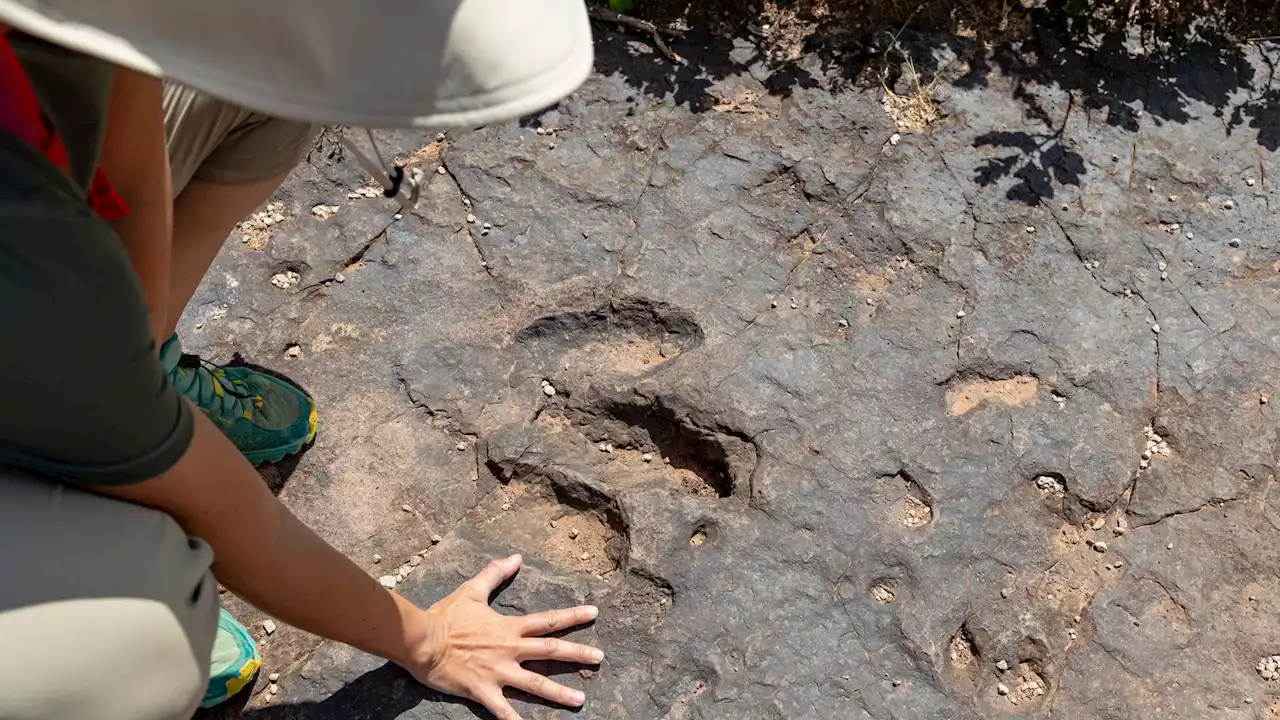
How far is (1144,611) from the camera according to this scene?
1944 mm

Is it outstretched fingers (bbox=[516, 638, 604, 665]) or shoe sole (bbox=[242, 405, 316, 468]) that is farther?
shoe sole (bbox=[242, 405, 316, 468])

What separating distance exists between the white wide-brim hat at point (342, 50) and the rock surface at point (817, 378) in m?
1.24

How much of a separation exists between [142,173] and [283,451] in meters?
0.84

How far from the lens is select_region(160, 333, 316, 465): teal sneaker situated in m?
1.97

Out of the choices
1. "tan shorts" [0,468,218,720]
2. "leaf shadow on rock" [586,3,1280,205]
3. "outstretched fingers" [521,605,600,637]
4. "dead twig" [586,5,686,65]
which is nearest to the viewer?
"tan shorts" [0,468,218,720]

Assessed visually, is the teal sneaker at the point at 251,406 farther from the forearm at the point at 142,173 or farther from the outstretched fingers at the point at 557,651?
the outstretched fingers at the point at 557,651

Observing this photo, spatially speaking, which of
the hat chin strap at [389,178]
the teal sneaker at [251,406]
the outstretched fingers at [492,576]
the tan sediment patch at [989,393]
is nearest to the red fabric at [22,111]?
the hat chin strap at [389,178]

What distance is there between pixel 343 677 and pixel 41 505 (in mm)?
836

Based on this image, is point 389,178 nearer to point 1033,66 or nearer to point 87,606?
point 87,606

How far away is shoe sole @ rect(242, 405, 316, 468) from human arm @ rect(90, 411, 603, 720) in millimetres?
497

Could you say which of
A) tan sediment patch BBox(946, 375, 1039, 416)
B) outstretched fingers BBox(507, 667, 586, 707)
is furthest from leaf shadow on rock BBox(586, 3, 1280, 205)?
outstretched fingers BBox(507, 667, 586, 707)

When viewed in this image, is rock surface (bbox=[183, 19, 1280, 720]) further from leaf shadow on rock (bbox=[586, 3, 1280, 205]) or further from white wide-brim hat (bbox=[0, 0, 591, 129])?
white wide-brim hat (bbox=[0, 0, 591, 129])

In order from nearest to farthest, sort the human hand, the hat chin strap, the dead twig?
the hat chin strap
the human hand
the dead twig

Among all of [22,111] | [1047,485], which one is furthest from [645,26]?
[22,111]
